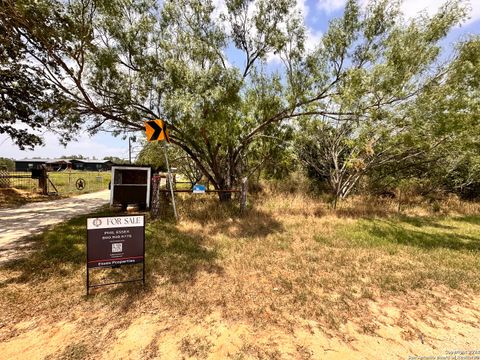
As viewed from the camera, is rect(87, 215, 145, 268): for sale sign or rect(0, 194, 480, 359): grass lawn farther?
rect(87, 215, 145, 268): for sale sign

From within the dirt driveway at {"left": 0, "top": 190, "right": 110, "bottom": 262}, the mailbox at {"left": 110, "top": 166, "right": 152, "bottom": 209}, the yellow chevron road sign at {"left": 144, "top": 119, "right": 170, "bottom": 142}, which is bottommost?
the dirt driveway at {"left": 0, "top": 190, "right": 110, "bottom": 262}

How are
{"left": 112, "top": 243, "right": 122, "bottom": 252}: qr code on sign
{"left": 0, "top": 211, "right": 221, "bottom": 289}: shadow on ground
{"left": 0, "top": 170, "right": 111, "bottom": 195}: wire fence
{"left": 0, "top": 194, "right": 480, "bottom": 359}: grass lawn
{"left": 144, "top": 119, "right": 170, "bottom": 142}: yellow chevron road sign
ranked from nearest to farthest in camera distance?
{"left": 0, "top": 194, "right": 480, "bottom": 359}: grass lawn, {"left": 112, "top": 243, "right": 122, "bottom": 252}: qr code on sign, {"left": 0, "top": 211, "right": 221, "bottom": 289}: shadow on ground, {"left": 144, "top": 119, "right": 170, "bottom": 142}: yellow chevron road sign, {"left": 0, "top": 170, "right": 111, "bottom": 195}: wire fence

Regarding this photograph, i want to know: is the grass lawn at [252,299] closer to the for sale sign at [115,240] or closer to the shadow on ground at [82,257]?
the shadow on ground at [82,257]

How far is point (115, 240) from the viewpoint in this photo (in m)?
3.66

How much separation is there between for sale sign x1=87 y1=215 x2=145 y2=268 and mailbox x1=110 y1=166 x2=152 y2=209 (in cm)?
534

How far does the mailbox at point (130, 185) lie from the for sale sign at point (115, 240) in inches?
210

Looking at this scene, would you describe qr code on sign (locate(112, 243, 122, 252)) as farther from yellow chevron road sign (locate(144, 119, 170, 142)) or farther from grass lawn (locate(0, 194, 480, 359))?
yellow chevron road sign (locate(144, 119, 170, 142))

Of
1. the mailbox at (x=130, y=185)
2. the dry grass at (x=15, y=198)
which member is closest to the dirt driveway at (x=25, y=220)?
the dry grass at (x=15, y=198)

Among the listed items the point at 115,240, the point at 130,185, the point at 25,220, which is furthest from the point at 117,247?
the point at 25,220

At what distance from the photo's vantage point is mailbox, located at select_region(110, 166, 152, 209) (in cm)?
855

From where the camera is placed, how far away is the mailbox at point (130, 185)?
336 inches

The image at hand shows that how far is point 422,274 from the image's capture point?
4.44 metres

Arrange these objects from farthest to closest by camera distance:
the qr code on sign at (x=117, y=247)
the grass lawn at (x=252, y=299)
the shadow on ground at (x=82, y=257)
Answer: the shadow on ground at (x=82, y=257) < the qr code on sign at (x=117, y=247) < the grass lawn at (x=252, y=299)

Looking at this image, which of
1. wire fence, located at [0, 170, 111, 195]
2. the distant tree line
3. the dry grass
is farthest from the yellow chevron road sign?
wire fence, located at [0, 170, 111, 195]
